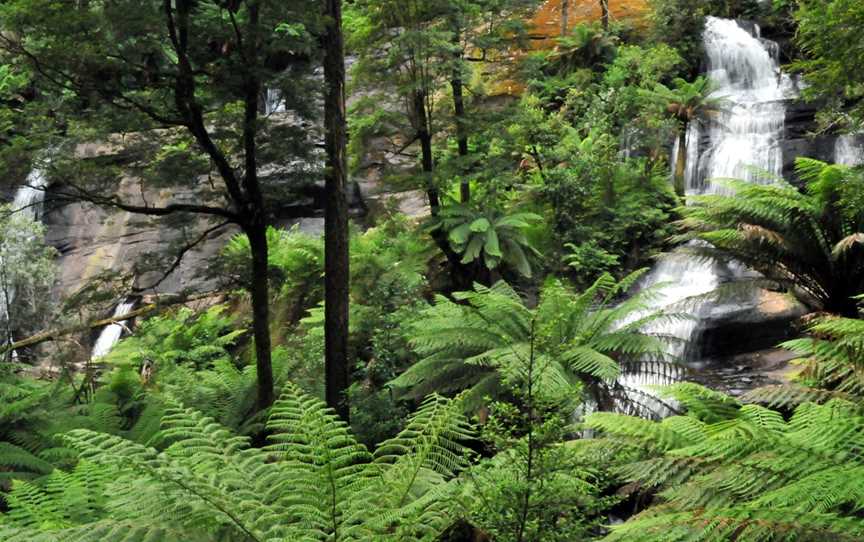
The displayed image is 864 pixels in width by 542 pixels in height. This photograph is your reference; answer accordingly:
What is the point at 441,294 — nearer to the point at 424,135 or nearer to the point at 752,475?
the point at 424,135

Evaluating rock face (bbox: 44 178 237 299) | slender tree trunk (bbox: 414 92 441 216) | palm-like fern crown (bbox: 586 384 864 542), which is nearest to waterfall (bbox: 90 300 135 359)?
rock face (bbox: 44 178 237 299)

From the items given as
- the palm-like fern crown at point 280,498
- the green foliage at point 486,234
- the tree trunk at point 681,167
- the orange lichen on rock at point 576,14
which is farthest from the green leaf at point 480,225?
the orange lichen on rock at point 576,14

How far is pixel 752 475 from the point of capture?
2.39 meters

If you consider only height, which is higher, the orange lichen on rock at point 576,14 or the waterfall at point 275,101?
the orange lichen on rock at point 576,14

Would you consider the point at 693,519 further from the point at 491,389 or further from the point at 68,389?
the point at 68,389

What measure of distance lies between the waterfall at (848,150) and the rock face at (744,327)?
525 cm

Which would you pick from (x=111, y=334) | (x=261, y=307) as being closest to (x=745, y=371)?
(x=261, y=307)

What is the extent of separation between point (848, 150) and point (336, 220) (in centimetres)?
1063

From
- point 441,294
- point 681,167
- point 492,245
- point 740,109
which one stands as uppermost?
point 740,109

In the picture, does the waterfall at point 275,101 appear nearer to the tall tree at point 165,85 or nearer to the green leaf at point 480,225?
the tall tree at point 165,85

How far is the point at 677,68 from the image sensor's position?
51.3 ft

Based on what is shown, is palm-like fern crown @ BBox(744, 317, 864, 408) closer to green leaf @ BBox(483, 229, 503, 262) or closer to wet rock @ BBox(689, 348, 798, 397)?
wet rock @ BBox(689, 348, 798, 397)

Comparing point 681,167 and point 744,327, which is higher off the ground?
point 681,167

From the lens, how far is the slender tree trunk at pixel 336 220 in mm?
6707
